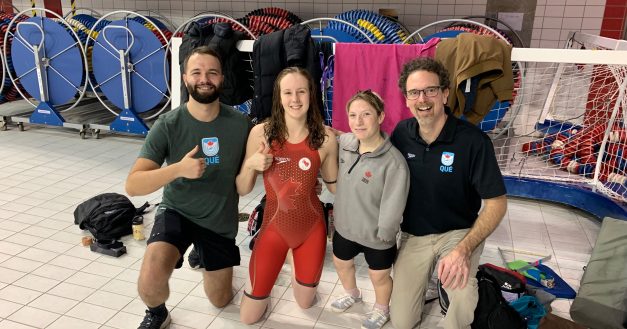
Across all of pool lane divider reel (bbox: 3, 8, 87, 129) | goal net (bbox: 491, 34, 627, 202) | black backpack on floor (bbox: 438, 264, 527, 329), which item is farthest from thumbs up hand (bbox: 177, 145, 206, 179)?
pool lane divider reel (bbox: 3, 8, 87, 129)

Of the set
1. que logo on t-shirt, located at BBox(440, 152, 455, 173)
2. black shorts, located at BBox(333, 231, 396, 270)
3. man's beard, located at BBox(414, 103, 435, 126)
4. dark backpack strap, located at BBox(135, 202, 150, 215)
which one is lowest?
dark backpack strap, located at BBox(135, 202, 150, 215)

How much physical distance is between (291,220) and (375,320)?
0.68 meters

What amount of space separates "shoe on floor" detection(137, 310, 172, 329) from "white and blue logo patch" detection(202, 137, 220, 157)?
2.81 feet

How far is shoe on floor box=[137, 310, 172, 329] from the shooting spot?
90.7 inches

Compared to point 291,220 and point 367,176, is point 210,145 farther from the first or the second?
point 367,176

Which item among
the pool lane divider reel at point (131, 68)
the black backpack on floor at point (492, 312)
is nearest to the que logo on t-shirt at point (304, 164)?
the black backpack on floor at point (492, 312)

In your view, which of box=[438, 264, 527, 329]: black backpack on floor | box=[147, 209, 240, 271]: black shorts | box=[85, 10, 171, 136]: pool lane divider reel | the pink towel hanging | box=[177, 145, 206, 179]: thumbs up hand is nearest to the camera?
box=[177, 145, 206, 179]: thumbs up hand

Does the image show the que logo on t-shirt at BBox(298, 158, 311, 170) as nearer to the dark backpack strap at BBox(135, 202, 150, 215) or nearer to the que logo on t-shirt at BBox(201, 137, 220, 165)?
the que logo on t-shirt at BBox(201, 137, 220, 165)

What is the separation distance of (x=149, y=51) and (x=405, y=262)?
13.8 ft

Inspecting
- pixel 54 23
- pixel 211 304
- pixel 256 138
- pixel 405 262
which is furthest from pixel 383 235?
pixel 54 23

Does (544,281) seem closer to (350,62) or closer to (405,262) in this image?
(405,262)

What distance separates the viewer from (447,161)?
7.30 feet

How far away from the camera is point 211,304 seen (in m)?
2.60

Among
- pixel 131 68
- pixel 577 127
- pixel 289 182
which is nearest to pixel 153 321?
pixel 289 182
